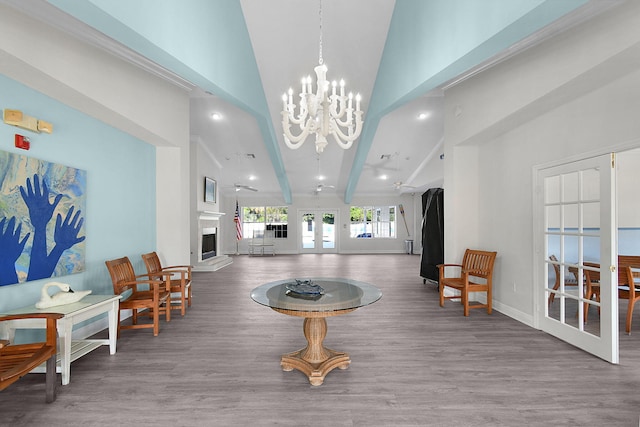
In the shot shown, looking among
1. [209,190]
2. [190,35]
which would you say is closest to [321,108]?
[190,35]

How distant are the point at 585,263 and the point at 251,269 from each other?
22.8 feet

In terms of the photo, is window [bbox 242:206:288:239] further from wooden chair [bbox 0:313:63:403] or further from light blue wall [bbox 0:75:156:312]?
wooden chair [bbox 0:313:63:403]

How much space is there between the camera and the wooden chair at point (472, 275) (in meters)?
3.95

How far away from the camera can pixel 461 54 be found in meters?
2.49

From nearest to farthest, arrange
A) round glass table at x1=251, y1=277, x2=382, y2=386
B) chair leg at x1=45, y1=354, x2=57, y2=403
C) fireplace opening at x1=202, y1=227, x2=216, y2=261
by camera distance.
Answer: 1. chair leg at x1=45, y1=354, x2=57, y2=403
2. round glass table at x1=251, y1=277, x2=382, y2=386
3. fireplace opening at x1=202, y1=227, x2=216, y2=261

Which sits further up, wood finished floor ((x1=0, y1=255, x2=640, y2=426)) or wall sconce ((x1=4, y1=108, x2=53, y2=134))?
wall sconce ((x1=4, y1=108, x2=53, y2=134))

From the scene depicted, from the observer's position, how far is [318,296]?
8.00 ft

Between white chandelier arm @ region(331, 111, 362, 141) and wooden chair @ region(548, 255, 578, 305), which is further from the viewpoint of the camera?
wooden chair @ region(548, 255, 578, 305)

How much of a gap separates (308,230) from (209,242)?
14.7 feet

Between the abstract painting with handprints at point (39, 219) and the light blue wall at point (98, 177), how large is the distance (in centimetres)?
11

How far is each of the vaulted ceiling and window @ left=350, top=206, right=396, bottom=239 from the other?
14.9ft

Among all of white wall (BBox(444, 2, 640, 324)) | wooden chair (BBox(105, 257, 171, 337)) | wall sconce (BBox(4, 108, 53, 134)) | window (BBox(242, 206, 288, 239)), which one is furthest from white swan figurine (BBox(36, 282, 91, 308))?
window (BBox(242, 206, 288, 239))

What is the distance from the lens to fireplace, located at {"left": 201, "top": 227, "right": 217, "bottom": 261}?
8234 mm

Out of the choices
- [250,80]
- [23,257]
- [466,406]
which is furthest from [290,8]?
[466,406]
